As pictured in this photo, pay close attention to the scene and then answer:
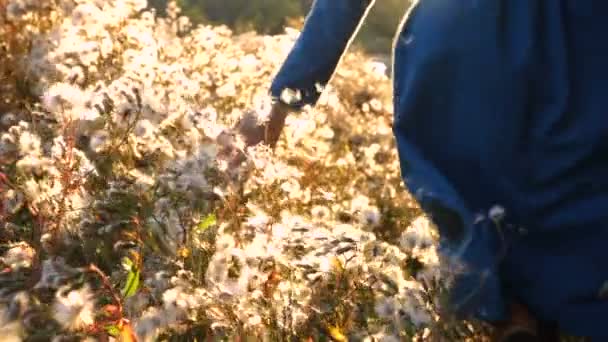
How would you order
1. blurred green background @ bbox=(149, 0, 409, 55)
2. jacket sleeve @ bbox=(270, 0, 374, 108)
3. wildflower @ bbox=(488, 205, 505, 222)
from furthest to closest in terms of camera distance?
blurred green background @ bbox=(149, 0, 409, 55) → jacket sleeve @ bbox=(270, 0, 374, 108) → wildflower @ bbox=(488, 205, 505, 222)

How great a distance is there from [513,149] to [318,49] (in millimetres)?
618

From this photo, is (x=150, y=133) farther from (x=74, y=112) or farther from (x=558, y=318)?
(x=558, y=318)

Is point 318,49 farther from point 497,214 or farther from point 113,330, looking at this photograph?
point 113,330

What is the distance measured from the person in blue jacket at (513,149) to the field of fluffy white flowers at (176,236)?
0.46 ft

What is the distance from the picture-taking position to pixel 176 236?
2111mm

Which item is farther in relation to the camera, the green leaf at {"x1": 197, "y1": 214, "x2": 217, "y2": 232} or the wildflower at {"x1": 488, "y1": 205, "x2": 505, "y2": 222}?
the green leaf at {"x1": 197, "y1": 214, "x2": 217, "y2": 232}

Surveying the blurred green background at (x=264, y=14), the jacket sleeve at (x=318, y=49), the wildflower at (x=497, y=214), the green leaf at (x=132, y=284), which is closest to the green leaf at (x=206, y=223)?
the green leaf at (x=132, y=284)

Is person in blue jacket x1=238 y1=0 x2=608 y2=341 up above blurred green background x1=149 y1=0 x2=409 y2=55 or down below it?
below

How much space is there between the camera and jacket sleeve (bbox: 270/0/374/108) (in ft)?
6.78

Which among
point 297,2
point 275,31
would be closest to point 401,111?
point 275,31

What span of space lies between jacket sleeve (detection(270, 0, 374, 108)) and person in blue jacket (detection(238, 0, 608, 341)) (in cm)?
25

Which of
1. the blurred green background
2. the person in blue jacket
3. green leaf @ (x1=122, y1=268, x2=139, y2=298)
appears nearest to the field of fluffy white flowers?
green leaf @ (x1=122, y1=268, x2=139, y2=298)

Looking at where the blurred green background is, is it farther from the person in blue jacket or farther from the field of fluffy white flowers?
the person in blue jacket

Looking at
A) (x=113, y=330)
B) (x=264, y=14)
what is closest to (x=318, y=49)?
(x=113, y=330)
